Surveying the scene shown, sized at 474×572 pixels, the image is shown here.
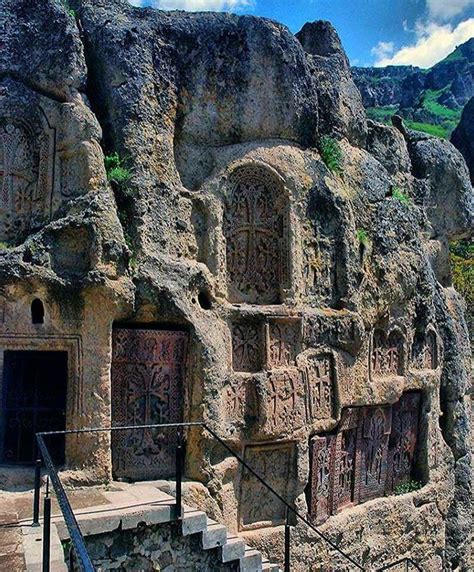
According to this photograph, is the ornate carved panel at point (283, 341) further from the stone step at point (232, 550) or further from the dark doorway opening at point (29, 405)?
the dark doorway opening at point (29, 405)

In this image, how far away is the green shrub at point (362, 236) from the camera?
11.4 meters

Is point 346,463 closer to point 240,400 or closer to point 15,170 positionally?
point 240,400

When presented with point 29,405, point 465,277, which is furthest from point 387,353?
point 465,277

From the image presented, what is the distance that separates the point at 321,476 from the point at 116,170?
5.66 meters

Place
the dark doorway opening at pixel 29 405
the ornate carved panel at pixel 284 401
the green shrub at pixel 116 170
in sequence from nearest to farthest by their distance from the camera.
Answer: the dark doorway opening at pixel 29 405 < the green shrub at pixel 116 170 < the ornate carved panel at pixel 284 401

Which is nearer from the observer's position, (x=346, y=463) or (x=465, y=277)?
(x=346, y=463)

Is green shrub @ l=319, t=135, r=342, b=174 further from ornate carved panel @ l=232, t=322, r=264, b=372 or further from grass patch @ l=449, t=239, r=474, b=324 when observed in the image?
grass patch @ l=449, t=239, r=474, b=324

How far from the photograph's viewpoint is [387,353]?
1177 cm

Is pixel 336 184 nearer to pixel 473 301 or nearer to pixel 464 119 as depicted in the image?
pixel 473 301

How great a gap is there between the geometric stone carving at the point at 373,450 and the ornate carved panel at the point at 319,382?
1.28 meters

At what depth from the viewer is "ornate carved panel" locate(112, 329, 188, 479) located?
851cm

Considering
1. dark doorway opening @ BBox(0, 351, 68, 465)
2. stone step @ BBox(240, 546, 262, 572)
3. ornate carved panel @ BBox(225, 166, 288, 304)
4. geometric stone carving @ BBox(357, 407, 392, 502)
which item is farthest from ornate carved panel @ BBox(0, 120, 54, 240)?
geometric stone carving @ BBox(357, 407, 392, 502)

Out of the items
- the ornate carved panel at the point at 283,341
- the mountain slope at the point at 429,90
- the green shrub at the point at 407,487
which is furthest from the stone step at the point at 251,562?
the mountain slope at the point at 429,90

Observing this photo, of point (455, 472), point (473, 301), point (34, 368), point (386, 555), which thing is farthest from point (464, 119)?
point (34, 368)
